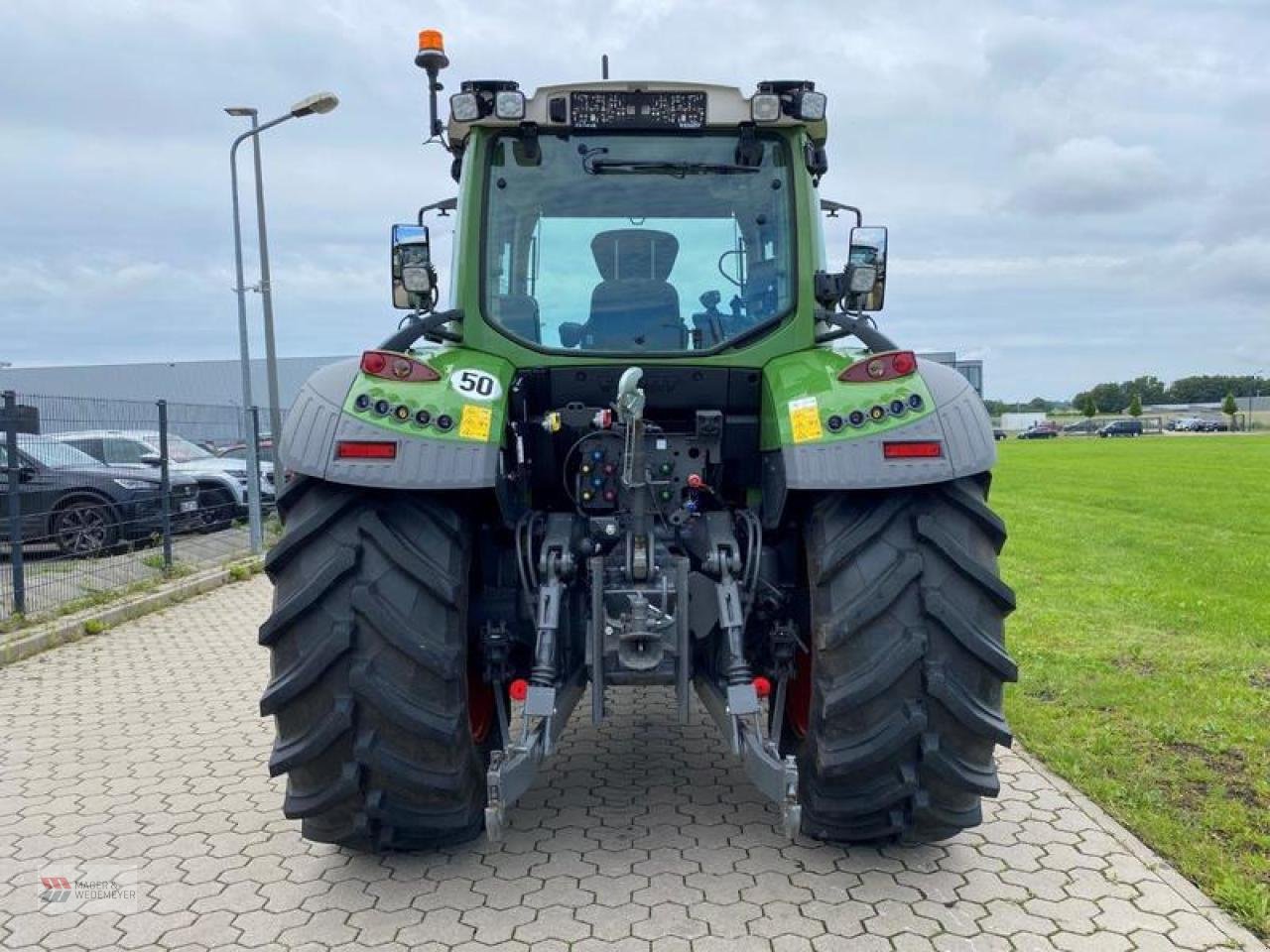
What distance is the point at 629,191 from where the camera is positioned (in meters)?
4.24

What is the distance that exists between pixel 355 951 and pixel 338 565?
1.25m

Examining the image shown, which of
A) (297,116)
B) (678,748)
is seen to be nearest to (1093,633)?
(678,748)

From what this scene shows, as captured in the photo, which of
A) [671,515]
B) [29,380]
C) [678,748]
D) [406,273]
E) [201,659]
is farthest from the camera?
[29,380]

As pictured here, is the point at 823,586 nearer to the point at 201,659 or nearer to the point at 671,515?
the point at 671,515

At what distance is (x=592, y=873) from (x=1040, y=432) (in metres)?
87.1

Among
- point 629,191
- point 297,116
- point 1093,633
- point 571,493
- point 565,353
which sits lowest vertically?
point 1093,633

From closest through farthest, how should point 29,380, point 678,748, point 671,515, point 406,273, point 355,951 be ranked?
point 355,951, point 671,515, point 406,273, point 678,748, point 29,380

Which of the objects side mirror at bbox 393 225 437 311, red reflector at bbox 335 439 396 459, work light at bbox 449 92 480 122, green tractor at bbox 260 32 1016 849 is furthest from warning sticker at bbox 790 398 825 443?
side mirror at bbox 393 225 437 311

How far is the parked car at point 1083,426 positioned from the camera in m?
89.7

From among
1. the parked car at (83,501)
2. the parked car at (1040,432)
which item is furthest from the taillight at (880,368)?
the parked car at (1040,432)

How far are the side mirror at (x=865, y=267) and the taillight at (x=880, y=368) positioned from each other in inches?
26.3

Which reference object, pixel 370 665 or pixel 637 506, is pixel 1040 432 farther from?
pixel 370 665

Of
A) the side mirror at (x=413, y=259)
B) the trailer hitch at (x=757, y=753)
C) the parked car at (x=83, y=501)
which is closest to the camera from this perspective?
the trailer hitch at (x=757, y=753)

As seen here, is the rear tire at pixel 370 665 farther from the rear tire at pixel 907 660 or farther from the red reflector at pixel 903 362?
the red reflector at pixel 903 362
